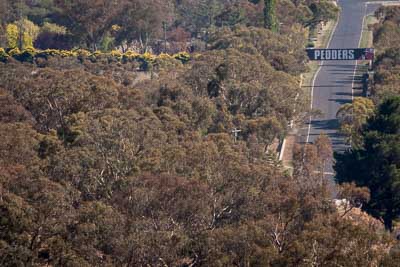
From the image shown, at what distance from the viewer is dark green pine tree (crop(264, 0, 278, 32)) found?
3076 inches

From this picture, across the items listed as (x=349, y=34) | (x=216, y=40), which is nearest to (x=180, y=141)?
(x=216, y=40)

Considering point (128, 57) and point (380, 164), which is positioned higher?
point (380, 164)

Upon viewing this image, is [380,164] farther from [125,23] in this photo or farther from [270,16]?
[125,23]

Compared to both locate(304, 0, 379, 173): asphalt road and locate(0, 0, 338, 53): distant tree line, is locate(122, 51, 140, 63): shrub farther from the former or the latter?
locate(304, 0, 379, 173): asphalt road

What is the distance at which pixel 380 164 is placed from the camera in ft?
149

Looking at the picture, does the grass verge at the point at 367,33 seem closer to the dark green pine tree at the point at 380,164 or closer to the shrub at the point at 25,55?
→ the shrub at the point at 25,55

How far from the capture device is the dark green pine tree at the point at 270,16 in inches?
3076

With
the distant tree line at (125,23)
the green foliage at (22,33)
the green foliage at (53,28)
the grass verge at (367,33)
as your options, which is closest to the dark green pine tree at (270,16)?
the distant tree line at (125,23)

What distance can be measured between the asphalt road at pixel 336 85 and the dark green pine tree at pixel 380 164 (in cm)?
451

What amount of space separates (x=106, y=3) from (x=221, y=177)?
52.1 m

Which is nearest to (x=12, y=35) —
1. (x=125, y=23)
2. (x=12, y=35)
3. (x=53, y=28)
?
(x=12, y=35)

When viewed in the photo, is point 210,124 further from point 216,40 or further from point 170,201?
point 216,40

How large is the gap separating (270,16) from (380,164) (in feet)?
113

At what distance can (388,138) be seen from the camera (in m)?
46.5
